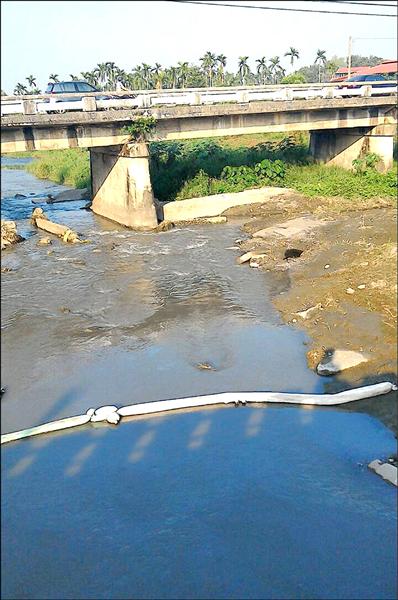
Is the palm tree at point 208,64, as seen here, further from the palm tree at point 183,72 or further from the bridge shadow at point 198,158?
the bridge shadow at point 198,158

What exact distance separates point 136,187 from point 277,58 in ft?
229

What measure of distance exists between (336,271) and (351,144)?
14.7 m

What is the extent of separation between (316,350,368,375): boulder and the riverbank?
106 mm

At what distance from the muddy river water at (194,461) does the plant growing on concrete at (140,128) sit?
8.53 m

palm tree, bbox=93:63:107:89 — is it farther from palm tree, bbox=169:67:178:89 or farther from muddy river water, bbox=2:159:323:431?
muddy river water, bbox=2:159:323:431

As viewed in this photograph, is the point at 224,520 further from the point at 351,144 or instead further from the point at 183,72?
the point at 183,72

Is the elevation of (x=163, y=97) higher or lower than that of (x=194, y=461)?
higher

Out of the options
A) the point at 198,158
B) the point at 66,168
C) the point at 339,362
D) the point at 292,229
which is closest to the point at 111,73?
the point at 66,168

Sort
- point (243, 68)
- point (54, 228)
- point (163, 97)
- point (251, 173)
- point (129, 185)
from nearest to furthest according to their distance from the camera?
point (54, 228)
point (163, 97)
point (129, 185)
point (251, 173)
point (243, 68)

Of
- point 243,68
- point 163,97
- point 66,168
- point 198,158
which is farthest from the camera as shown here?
point 243,68

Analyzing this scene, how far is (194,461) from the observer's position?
24.9ft

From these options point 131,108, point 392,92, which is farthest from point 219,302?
point 392,92

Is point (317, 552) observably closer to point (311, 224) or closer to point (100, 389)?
point (100, 389)

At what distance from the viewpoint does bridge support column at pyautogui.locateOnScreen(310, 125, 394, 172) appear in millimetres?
26311
